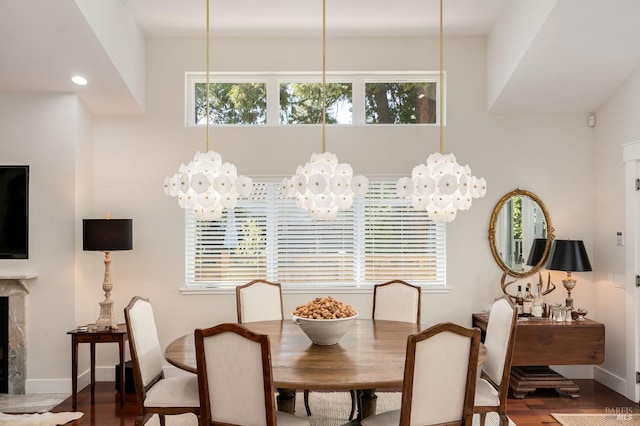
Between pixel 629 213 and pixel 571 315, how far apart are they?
102 centimetres

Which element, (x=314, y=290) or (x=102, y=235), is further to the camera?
(x=314, y=290)

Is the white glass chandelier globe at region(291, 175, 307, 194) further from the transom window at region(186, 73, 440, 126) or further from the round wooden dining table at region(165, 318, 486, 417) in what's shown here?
the transom window at region(186, 73, 440, 126)

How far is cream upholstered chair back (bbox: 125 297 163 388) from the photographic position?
10.3 feet

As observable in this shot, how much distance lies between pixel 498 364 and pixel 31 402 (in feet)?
12.4

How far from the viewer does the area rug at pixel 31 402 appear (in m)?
4.39

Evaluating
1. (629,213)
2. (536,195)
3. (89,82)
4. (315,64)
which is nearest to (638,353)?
(629,213)

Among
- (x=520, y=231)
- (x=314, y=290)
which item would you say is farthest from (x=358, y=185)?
(x=520, y=231)

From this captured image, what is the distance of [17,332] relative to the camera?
481 cm

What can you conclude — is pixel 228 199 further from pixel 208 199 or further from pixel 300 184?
pixel 300 184

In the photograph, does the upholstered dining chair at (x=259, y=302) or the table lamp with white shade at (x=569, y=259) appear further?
the table lamp with white shade at (x=569, y=259)

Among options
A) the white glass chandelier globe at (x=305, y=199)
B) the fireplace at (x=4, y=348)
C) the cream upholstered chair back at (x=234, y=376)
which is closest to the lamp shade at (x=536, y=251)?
the white glass chandelier globe at (x=305, y=199)

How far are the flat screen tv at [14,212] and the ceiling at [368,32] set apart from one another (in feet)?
2.49

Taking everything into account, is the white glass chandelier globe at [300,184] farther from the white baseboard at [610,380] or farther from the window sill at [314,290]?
the white baseboard at [610,380]

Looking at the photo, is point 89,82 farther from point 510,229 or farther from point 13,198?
point 510,229
